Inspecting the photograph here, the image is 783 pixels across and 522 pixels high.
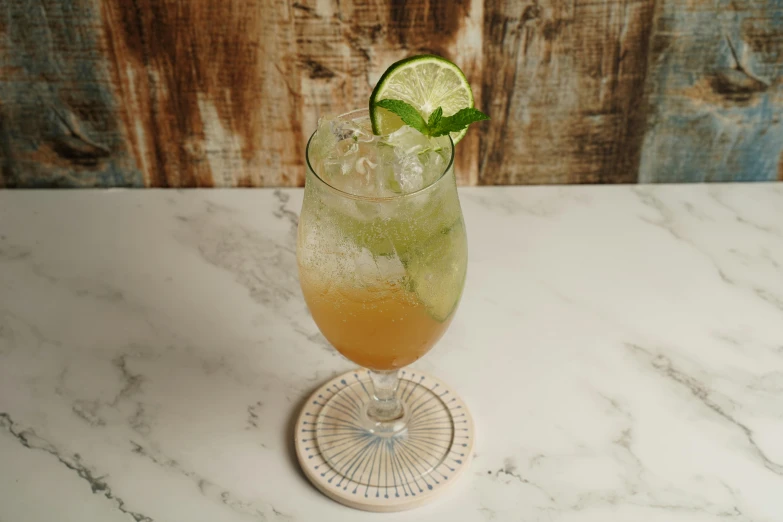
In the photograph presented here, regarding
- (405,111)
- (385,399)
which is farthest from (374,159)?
(385,399)

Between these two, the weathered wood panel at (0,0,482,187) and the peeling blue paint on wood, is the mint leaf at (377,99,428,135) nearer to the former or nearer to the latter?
the weathered wood panel at (0,0,482,187)

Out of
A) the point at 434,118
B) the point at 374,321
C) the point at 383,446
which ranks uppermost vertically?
the point at 434,118

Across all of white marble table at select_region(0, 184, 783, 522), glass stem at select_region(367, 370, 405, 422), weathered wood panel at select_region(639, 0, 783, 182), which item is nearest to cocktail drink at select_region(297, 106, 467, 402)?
glass stem at select_region(367, 370, 405, 422)

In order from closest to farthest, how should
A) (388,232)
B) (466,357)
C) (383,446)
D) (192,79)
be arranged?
(388,232) < (383,446) < (466,357) < (192,79)

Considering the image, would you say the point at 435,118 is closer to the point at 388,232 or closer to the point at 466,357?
the point at 388,232

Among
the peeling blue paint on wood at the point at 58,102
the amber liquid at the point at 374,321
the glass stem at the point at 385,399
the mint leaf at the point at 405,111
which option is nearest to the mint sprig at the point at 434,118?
the mint leaf at the point at 405,111

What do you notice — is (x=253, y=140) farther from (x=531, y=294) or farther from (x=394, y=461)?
(x=394, y=461)

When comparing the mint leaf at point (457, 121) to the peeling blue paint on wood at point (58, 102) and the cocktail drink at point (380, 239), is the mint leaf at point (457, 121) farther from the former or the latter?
the peeling blue paint on wood at point (58, 102)
